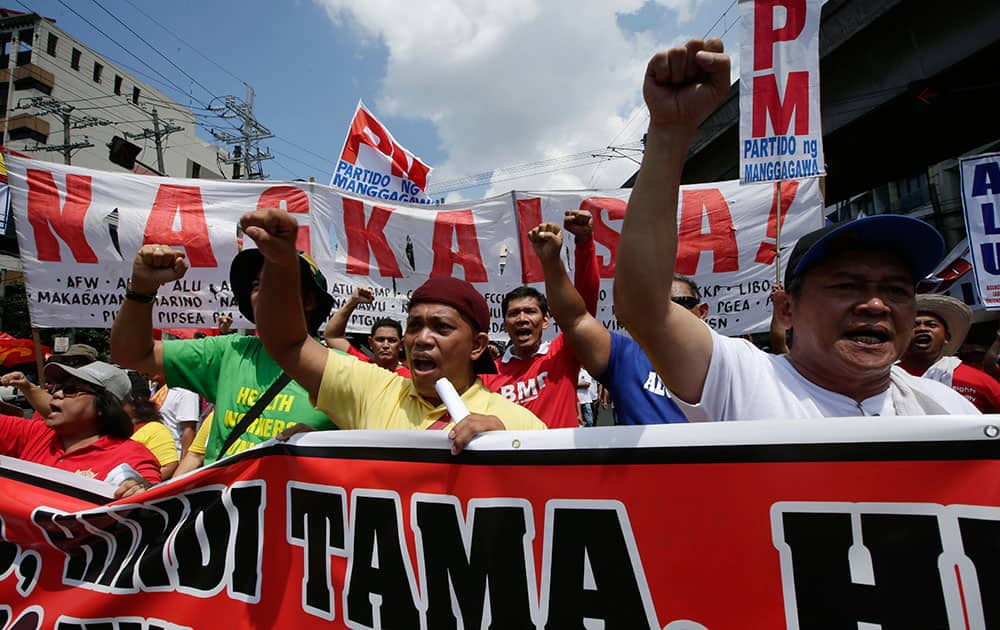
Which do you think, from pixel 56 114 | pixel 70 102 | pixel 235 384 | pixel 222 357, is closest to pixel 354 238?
pixel 222 357

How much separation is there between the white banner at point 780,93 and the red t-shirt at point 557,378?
5.88ft

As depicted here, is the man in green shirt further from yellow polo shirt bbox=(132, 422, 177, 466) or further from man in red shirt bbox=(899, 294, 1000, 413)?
man in red shirt bbox=(899, 294, 1000, 413)

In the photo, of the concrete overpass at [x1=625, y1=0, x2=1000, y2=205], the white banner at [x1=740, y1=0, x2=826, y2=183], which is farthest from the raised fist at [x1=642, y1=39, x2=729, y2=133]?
the concrete overpass at [x1=625, y1=0, x2=1000, y2=205]

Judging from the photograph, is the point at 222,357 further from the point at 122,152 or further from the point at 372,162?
the point at 122,152

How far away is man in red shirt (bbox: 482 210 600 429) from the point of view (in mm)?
2543

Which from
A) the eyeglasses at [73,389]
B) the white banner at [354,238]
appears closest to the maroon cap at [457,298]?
the eyeglasses at [73,389]

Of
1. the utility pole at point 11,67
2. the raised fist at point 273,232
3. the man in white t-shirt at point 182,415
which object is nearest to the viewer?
the raised fist at point 273,232

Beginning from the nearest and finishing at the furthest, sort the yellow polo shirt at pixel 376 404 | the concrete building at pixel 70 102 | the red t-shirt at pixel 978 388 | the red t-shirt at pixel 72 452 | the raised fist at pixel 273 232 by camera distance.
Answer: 1. the raised fist at pixel 273 232
2. the yellow polo shirt at pixel 376 404
3. the red t-shirt at pixel 72 452
4. the red t-shirt at pixel 978 388
5. the concrete building at pixel 70 102

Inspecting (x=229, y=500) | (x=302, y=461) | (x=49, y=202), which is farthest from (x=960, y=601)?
(x=49, y=202)

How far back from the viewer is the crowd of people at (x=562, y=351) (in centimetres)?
123

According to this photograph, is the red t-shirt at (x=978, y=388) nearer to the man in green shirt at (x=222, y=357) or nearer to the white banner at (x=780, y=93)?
the white banner at (x=780, y=93)

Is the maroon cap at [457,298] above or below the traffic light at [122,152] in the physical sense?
below

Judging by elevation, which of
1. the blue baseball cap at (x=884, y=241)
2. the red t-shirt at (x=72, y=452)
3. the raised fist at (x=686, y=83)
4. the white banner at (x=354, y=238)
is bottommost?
the red t-shirt at (x=72, y=452)

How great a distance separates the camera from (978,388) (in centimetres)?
364
